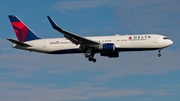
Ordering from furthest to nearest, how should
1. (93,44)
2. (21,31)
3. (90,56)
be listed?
(21,31)
(90,56)
(93,44)

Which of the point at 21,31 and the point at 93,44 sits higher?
the point at 21,31

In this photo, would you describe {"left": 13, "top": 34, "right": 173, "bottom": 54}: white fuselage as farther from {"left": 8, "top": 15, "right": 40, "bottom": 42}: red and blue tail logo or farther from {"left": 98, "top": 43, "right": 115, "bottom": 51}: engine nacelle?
{"left": 8, "top": 15, "right": 40, "bottom": 42}: red and blue tail logo

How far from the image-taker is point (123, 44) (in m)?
92.6

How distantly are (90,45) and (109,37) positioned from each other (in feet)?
10.6

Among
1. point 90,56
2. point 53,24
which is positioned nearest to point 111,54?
point 90,56

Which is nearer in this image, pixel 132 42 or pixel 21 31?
pixel 132 42

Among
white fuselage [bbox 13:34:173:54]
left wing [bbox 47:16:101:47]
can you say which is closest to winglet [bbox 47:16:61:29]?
left wing [bbox 47:16:101:47]

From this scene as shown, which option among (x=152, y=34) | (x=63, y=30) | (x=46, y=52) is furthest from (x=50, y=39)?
(x=152, y=34)

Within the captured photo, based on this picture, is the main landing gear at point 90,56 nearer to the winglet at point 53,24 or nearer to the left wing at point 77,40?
the left wing at point 77,40

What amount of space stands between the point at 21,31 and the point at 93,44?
1561 centimetres

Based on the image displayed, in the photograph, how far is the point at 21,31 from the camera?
103125 mm

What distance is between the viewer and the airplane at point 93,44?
92.2 m

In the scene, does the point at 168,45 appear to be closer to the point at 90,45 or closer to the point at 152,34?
the point at 152,34

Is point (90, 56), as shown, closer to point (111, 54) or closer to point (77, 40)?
point (77, 40)
